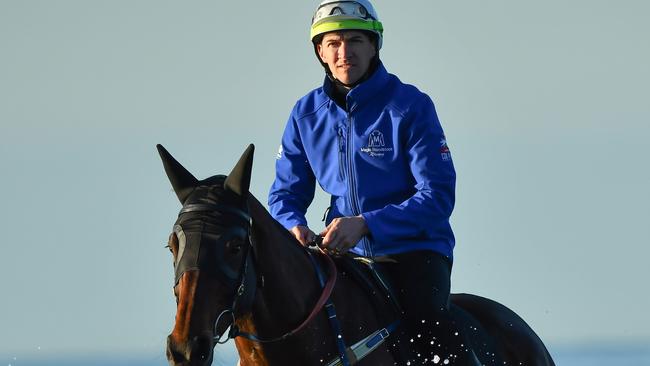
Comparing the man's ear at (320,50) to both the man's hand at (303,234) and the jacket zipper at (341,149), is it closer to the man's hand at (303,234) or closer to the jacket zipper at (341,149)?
the jacket zipper at (341,149)

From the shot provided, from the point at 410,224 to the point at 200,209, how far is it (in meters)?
1.79

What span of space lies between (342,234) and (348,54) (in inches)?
50.8

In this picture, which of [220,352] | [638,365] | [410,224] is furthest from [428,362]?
[638,365]

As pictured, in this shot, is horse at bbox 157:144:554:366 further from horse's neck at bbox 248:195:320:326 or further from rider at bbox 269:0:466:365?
rider at bbox 269:0:466:365

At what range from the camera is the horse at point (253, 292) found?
9.38 metres

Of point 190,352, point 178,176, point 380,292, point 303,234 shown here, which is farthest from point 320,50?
point 190,352

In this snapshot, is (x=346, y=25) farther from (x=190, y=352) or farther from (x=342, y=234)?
(x=190, y=352)

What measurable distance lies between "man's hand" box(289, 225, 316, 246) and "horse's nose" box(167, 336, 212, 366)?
1.75 m

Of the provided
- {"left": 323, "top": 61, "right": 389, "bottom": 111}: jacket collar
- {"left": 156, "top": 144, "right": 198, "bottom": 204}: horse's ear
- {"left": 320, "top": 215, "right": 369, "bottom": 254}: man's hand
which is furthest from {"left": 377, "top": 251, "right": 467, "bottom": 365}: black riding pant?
{"left": 156, "top": 144, "right": 198, "bottom": 204}: horse's ear

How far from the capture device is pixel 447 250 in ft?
37.3

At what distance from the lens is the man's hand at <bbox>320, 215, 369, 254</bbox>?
10.6 m

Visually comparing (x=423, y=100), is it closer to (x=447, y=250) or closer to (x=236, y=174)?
(x=447, y=250)

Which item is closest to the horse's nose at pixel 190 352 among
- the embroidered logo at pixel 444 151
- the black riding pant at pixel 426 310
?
the black riding pant at pixel 426 310

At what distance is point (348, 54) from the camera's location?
1141cm
